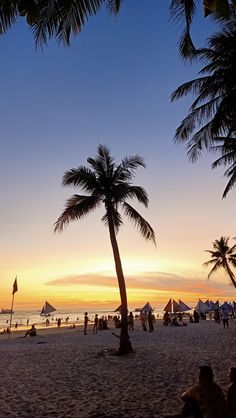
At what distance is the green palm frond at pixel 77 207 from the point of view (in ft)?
61.6

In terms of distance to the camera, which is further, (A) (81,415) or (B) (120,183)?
(B) (120,183)

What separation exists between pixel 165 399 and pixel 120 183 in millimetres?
11663

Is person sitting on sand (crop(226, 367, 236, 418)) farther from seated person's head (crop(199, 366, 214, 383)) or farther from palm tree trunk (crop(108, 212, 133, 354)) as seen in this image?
palm tree trunk (crop(108, 212, 133, 354))

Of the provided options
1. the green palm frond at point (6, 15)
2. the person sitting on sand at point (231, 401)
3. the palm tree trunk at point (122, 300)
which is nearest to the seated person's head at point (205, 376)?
the person sitting on sand at point (231, 401)

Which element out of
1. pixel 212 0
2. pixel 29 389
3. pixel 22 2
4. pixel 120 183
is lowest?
pixel 29 389

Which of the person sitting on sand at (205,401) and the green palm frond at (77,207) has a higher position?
the green palm frond at (77,207)

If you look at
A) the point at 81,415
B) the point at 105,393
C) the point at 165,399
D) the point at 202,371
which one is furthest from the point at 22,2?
the point at 105,393

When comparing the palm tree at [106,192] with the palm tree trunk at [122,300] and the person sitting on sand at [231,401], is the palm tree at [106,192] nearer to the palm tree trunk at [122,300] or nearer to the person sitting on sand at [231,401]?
the palm tree trunk at [122,300]

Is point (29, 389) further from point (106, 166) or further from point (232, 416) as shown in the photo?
point (106, 166)

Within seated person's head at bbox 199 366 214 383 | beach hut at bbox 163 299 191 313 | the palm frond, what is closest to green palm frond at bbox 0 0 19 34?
seated person's head at bbox 199 366 214 383

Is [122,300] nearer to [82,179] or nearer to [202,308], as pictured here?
[82,179]

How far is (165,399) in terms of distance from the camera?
9078mm

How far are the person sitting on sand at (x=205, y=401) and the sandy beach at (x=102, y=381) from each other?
2400 mm

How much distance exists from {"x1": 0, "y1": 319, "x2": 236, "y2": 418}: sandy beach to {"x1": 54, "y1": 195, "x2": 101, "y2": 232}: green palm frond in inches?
262
